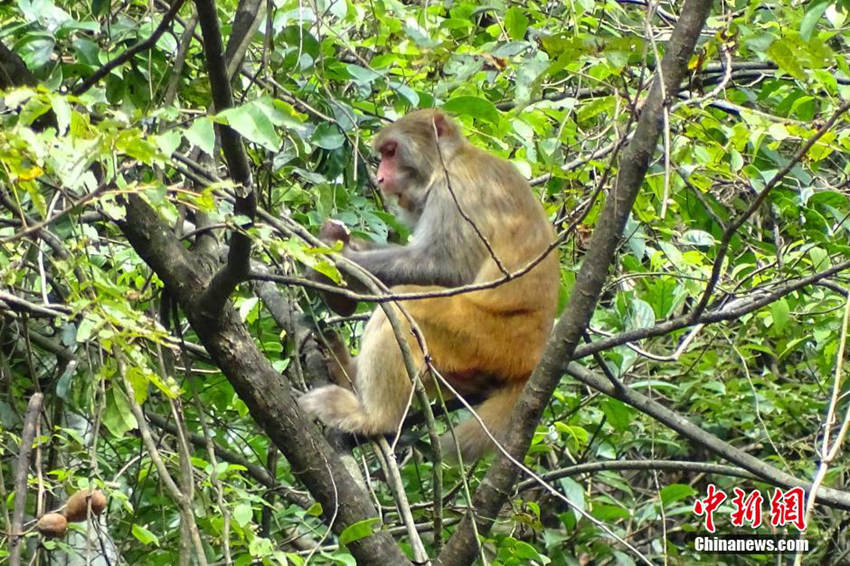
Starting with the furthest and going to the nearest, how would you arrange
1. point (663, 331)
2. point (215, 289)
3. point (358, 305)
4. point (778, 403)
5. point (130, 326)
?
point (778, 403)
point (358, 305)
point (663, 331)
point (215, 289)
point (130, 326)

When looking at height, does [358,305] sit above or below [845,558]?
above

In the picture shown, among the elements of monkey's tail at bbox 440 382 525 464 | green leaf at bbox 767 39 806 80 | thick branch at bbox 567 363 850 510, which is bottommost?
monkey's tail at bbox 440 382 525 464

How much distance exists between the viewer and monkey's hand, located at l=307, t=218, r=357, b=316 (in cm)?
498

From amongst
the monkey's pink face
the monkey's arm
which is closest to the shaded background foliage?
the monkey's pink face

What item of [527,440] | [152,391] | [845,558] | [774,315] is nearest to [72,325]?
[152,391]

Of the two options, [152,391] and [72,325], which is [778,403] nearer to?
[152,391]

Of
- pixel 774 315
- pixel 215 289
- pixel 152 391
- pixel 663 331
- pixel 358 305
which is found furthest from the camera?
pixel 358 305

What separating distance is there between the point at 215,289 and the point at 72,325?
136cm

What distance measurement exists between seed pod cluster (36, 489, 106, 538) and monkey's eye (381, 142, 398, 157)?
3.46 meters

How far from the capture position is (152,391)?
18.2 feet

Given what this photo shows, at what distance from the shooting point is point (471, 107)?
4836 mm

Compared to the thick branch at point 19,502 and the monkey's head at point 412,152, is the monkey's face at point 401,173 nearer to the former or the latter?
the monkey's head at point 412,152

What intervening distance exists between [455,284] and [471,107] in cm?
136

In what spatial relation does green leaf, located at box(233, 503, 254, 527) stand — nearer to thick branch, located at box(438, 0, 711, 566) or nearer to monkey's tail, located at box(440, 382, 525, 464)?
thick branch, located at box(438, 0, 711, 566)
